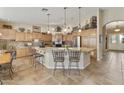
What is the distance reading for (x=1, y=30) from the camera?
9836 millimetres

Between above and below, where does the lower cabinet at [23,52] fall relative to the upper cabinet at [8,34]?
below

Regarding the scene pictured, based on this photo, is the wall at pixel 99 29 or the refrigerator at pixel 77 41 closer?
the wall at pixel 99 29

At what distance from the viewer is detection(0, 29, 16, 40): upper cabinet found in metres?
9.92

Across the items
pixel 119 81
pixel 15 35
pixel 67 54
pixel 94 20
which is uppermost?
pixel 94 20

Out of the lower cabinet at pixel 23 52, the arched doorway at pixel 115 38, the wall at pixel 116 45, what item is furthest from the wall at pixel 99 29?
the wall at pixel 116 45

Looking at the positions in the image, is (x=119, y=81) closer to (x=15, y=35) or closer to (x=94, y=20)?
(x=94, y=20)

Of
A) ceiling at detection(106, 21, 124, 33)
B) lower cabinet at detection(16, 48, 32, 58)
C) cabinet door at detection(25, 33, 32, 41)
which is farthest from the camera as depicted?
ceiling at detection(106, 21, 124, 33)

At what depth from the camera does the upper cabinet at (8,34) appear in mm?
9923

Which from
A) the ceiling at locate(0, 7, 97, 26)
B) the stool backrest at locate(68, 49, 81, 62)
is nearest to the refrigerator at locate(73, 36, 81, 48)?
the ceiling at locate(0, 7, 97, 26)

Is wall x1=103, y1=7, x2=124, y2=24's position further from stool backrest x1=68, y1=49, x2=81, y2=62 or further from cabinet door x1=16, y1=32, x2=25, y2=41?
cabinet door x1=16, y1=32, x2=25, y2=41

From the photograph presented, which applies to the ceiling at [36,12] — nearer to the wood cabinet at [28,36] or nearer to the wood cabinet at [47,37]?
the wood cabinet at [28,36]
